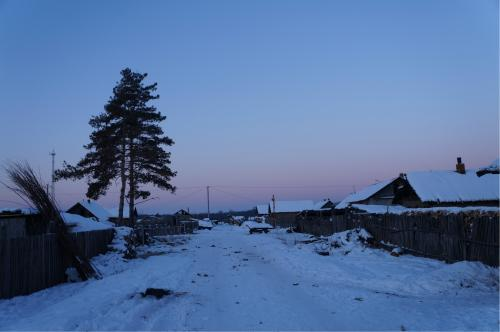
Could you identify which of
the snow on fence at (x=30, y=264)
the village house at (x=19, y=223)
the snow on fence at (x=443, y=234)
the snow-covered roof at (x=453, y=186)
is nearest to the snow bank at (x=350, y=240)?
the snow on fence at (x=443, y=234)

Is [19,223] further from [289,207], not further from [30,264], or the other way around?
[289,207]

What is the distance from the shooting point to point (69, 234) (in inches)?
571

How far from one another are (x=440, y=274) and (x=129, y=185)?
2611 centimetres

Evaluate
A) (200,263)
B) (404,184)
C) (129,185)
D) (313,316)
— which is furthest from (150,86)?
(313,316)

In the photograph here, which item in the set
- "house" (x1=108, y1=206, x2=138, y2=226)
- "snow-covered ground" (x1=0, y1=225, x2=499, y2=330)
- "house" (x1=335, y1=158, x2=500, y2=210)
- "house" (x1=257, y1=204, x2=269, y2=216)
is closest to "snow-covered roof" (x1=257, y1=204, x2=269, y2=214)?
"house" (x1=257, y1=204, x2=269, y2=216)

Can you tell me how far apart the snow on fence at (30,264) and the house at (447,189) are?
23580 mm

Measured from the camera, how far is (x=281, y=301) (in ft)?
31.8

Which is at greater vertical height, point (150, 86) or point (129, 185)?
point (150, 86)

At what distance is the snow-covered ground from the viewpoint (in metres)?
7.61

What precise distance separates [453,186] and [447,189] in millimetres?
797

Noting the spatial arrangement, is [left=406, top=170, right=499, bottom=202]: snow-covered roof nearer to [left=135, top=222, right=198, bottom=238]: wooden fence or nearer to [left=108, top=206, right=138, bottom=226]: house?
[left=135, top=222, right=198, bottom=238]: wooden fence

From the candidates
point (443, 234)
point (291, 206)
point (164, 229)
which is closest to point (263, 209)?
point (291, 206)

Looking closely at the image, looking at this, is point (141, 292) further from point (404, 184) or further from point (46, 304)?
point (404, 184)

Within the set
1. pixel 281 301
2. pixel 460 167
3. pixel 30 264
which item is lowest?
pixel 281 301
